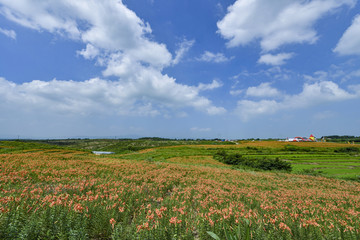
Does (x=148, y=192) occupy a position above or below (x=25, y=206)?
below

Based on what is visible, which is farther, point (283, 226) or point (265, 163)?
point (265, 163)

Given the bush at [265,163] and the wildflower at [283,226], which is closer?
the wildflower at [283,226]

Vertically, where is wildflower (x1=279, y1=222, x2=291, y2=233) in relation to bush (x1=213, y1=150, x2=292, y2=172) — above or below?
above

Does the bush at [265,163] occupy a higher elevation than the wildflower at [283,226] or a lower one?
lower

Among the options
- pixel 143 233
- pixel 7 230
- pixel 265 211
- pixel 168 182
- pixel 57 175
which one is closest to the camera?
pixel 7 230

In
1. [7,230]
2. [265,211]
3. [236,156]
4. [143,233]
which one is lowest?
[236,156]

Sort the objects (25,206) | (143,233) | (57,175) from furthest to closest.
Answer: (57,175) < (25,206) < (143,233)

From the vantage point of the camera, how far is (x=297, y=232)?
3.81 m

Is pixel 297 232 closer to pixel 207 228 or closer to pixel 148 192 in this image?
pixel 207 228

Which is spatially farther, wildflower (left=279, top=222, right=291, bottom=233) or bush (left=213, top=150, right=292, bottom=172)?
bush (left=213, top=150, right=292, bottom=172)

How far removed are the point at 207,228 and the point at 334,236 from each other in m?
2.87

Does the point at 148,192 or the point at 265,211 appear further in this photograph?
the point at 148,192

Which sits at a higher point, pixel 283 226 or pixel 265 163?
pixel 283 226

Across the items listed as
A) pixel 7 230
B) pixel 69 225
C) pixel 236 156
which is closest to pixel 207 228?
pixel 69 225
